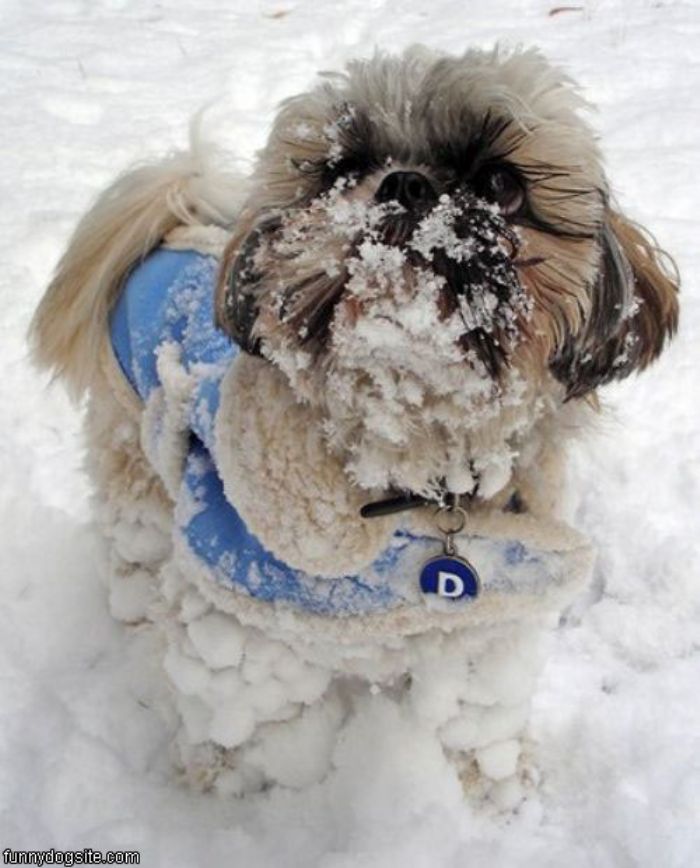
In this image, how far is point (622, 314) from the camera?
180cm

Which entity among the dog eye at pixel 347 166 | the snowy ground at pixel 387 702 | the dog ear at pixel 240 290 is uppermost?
the dog eye at pixel 347 166

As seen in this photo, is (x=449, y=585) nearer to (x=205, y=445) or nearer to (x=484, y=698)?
(x=484, y=698)

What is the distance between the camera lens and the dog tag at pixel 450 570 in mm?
1901

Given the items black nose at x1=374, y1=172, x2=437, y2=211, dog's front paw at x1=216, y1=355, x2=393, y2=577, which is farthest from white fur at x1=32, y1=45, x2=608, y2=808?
black nose at x1=374, y1=172, x2=437, y2=211

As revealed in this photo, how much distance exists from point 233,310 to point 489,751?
1.13 metres

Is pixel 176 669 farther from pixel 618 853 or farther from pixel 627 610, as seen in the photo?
pixel 627 610

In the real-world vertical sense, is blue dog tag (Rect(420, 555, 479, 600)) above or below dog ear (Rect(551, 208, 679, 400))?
below

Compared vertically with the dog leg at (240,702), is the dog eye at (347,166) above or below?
above

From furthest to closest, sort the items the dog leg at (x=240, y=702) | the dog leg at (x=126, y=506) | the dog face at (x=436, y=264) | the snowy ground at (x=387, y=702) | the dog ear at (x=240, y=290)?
the dog leg at (x=126, y=506)
the snowy ground at (x=387, y=702)
the dog leg at (x=240, y=702)
the dog ear at (x=240, y=290)
the dog face at (x=436, y=264)

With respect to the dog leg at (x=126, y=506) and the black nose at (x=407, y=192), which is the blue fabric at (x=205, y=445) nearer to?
the dog leg at (x=126, y=506)

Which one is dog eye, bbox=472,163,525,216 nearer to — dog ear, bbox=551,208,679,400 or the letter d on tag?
dog ear, bbox=551,208,679,400

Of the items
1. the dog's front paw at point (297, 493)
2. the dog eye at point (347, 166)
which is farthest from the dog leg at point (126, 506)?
the dog eye at point (347, 166)

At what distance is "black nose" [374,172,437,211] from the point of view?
5.23 feet

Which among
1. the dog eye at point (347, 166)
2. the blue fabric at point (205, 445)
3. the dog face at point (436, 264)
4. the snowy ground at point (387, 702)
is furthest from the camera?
the snowy ground at point (387, 702)
